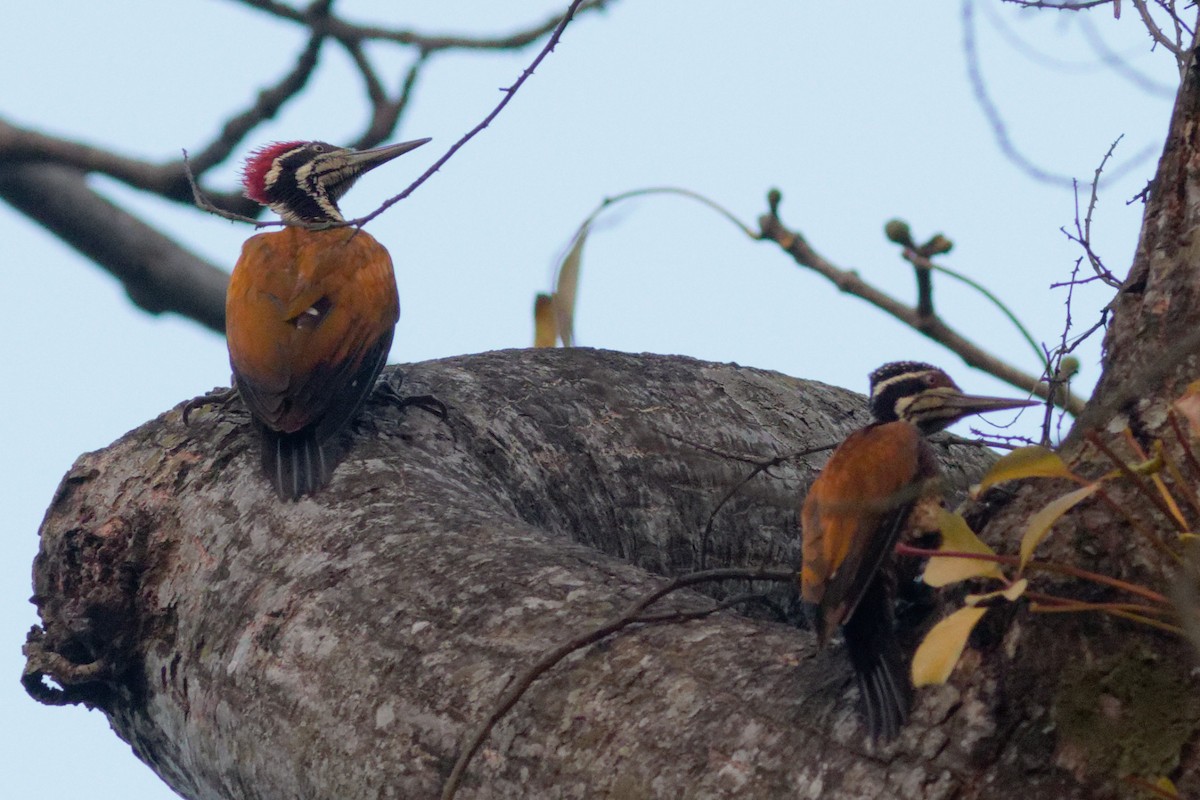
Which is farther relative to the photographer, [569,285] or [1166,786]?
[569,285]

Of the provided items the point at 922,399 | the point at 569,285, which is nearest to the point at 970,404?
the point at 922,399

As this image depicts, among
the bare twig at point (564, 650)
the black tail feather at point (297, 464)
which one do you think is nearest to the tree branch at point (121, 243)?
the black tail feather at point (297, 464)

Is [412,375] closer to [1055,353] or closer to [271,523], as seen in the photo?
[271,523]

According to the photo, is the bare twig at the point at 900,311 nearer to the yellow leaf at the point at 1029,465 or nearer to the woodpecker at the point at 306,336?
the yellow leaf at the point at 1029,465

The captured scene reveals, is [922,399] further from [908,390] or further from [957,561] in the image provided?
[957,561]

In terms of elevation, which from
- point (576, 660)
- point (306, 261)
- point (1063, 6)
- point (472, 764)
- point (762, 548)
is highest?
point (306, 261)

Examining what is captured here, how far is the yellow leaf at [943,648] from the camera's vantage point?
155 centimetres

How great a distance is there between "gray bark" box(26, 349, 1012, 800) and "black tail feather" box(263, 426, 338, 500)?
4cm

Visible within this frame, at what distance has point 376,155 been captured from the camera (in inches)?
194

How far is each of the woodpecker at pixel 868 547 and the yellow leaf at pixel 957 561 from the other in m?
0.06

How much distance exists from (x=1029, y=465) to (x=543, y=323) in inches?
109

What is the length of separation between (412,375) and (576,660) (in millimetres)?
1975

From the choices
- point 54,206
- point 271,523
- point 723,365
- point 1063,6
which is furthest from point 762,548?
point 54,206

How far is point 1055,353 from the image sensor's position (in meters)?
2.66
